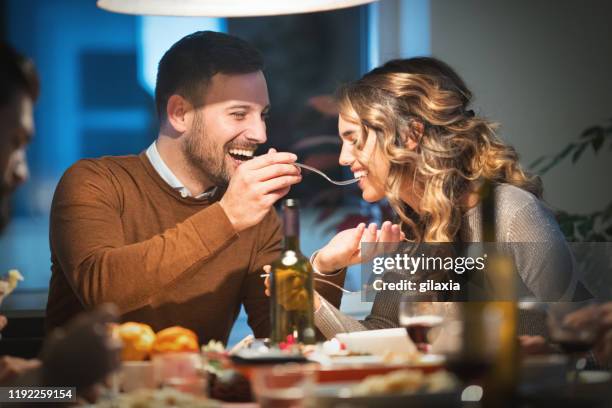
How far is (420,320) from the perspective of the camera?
1785 millimetres

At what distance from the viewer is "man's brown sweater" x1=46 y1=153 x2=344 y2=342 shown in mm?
2223

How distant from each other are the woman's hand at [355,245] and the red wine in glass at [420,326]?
0.64 metres

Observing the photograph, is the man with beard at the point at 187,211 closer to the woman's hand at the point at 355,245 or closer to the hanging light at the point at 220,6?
the woman's hand at the point at 355,245

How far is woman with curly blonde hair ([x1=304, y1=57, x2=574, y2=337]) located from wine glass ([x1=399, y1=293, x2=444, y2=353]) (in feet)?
2.09

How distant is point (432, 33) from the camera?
3.87 m

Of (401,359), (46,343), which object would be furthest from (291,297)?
(46,343)

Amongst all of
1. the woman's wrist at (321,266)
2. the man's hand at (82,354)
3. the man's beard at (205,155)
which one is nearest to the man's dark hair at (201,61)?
the man's beard at (205,155)

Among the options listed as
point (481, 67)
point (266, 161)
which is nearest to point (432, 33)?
point (481, 67)

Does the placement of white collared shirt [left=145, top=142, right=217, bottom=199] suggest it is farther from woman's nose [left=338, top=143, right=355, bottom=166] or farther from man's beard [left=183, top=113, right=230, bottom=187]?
woman's nose [left=338, top=143, right=355, bottom=166]

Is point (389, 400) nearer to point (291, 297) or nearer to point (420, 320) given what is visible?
point (420, 320)

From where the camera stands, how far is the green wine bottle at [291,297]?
1963 millimetres

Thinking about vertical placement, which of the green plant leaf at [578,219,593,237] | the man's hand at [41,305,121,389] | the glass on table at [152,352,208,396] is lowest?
the green plant leaf at [578,219,593,237]

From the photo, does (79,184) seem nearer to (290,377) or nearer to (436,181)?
(436,181)

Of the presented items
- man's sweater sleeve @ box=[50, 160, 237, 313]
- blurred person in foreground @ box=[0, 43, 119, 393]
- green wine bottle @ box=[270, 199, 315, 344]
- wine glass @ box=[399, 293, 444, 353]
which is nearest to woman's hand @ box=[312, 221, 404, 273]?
man's sweater sleeve @ box=[50, 160, 237, 313]
